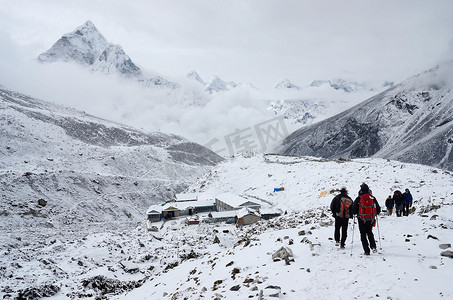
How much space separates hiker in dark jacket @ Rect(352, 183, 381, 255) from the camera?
9.95 metres

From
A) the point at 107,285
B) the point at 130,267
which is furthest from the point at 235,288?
the point at 130,267

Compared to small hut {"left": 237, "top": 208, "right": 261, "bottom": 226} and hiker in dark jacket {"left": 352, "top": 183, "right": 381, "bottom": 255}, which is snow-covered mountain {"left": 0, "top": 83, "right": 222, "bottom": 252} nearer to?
small hut {"left": 237, "top": 208, "right": 261, "bottom": 226}

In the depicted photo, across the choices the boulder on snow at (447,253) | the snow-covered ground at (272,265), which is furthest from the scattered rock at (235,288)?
the boulder on snow at (447,253)

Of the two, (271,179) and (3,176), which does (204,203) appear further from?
(3,176)

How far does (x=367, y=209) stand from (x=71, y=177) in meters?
76.5

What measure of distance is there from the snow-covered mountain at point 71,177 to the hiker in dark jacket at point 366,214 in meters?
36.7

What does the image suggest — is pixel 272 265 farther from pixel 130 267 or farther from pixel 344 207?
pixel 130 267

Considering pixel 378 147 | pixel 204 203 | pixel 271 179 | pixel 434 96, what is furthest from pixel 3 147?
pixel 434 96

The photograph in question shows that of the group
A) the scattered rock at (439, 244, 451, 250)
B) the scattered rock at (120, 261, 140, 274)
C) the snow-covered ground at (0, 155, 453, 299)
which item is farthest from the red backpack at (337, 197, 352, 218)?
the scattered rock at (120, 261, 140, 274)

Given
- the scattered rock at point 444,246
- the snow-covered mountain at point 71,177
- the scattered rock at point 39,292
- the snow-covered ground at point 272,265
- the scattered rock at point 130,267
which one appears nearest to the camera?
the snow-covered ground at point 272,265

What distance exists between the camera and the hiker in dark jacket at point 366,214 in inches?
392

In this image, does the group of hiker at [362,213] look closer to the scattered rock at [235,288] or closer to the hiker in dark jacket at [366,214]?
Result: the hiker in dark jacket at [366,214]

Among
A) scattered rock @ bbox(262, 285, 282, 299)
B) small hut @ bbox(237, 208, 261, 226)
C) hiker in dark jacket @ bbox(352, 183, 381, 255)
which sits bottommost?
small hut @ bbox(237, 208, 261, 226)

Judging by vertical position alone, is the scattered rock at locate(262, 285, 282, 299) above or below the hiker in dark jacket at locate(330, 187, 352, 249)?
below
